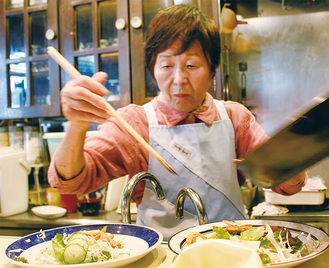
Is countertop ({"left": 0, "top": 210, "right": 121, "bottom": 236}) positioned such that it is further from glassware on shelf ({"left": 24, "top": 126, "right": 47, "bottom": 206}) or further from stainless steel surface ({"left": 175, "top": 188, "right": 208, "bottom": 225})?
stainless steel surface ({"left": 175, "top": 188, "right": 208, "bottom": 225})

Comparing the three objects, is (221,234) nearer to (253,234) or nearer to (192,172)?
(253,234)

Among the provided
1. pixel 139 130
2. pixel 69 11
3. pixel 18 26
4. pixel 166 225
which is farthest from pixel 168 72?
pixel 18 26

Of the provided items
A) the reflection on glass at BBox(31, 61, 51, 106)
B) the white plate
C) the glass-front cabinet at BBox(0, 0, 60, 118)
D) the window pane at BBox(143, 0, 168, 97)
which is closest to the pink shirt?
the window pane at BBox(143, 0, 168, 97)

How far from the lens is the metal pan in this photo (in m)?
0.51

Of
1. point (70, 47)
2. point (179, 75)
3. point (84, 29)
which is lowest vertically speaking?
point (179, 75)

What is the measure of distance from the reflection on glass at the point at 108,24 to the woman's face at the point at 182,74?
1103mm

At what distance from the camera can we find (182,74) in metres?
1.30

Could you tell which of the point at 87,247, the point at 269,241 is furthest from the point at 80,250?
the point at 269,241

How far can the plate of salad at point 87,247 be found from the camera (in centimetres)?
68

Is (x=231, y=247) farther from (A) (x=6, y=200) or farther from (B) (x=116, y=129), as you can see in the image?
(A) (x=6, y=200)

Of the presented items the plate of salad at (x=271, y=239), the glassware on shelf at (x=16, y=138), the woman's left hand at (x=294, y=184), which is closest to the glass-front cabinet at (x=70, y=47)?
the glassware on shelf at (x=16, y=138)

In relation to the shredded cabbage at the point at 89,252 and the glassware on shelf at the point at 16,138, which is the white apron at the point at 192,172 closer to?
the shredded cabbage at the point at 89,252

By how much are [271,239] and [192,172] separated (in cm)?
63

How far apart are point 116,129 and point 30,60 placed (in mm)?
1525
